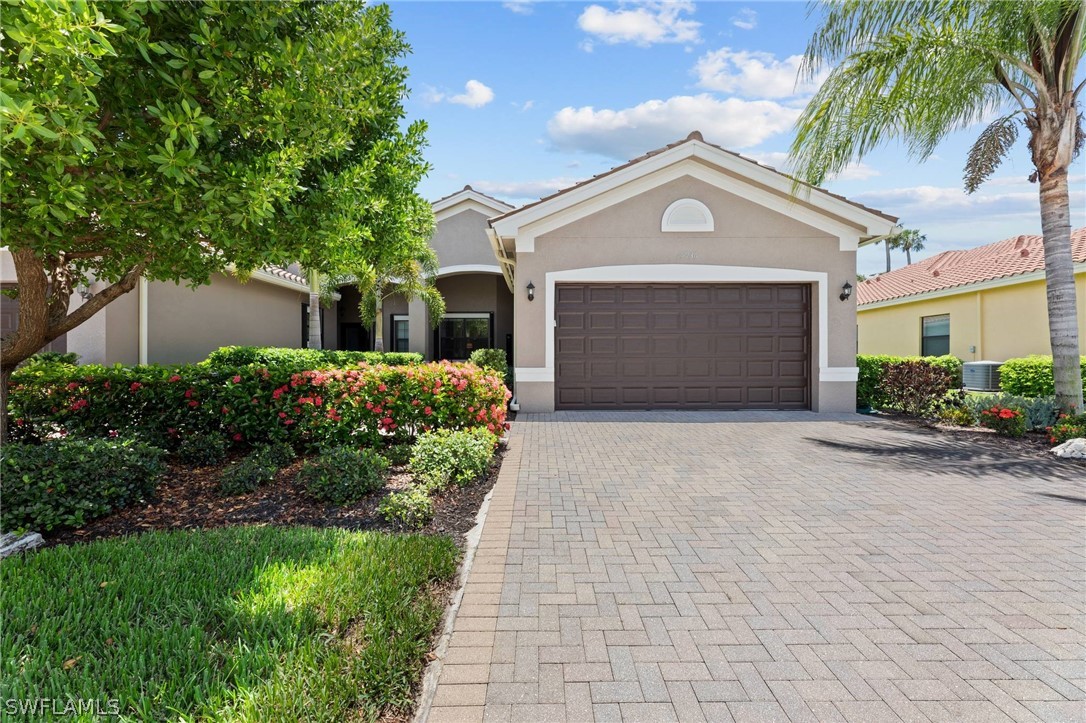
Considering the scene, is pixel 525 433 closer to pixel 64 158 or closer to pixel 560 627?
pixel 560 627

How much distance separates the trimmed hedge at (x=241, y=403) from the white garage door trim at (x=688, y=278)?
461cm

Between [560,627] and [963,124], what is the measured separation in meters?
10.9

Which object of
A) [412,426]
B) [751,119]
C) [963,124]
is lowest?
[412,426]

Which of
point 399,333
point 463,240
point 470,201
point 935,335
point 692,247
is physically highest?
point 470,201

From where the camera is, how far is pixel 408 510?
465 cm

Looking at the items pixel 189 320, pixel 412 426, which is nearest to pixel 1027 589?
pixel 412 426

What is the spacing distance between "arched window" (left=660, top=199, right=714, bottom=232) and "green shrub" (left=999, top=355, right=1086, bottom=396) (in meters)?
7.20

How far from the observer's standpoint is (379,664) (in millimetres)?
2547

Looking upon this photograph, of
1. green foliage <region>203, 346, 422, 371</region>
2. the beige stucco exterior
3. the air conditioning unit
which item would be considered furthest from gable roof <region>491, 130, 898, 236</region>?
the air conditioning unit

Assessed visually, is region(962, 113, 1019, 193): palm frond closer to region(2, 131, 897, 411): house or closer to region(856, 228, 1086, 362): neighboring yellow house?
region(2, 131, 897, 411): house

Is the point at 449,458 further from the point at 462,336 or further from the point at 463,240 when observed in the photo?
the point at 463,240

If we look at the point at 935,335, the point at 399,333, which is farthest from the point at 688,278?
the point at 399,333

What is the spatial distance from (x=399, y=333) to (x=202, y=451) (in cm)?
1341

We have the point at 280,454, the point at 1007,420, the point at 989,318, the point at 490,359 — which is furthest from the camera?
the point at 989,318
